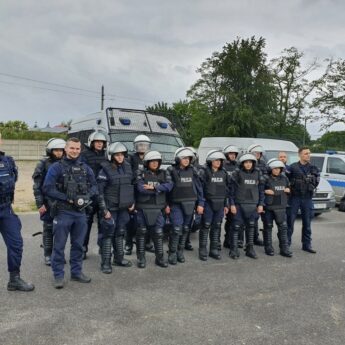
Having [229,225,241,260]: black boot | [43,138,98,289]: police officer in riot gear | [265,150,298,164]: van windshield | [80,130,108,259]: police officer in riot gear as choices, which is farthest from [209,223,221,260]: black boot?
[265,150,298,164]: van windshield

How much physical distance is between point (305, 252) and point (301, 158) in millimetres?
1700

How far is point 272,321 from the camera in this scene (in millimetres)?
3891

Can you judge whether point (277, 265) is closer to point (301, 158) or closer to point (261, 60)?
point (301, 158)

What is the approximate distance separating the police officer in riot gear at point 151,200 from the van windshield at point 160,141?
209 centimetres

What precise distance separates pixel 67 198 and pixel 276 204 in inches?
142

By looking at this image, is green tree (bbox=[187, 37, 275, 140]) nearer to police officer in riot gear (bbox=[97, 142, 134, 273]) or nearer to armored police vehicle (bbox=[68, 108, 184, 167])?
armored police vehicle (bbox=[68, 108, 184, 167])

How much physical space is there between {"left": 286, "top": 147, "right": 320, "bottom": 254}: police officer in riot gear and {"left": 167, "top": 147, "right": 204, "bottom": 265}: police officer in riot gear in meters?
1.88

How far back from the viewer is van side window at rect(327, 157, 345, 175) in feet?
37.8

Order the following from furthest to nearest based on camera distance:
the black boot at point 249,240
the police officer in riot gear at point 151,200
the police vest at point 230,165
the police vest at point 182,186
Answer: the police vest at point 230,165
the black boot at point 249,240
the police vest at point 182,186
the police officer in riot gear at point 151,200

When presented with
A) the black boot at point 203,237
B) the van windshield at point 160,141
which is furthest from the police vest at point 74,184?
the van windshield at point 160,141

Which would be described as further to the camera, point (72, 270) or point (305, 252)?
point (305, 252)

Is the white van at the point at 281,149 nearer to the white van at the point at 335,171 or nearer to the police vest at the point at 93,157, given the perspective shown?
the white van at the point at 335,171

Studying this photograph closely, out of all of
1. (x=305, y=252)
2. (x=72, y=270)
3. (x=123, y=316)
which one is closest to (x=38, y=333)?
(x=123, y=316)

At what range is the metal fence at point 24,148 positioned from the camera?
3000 cm
